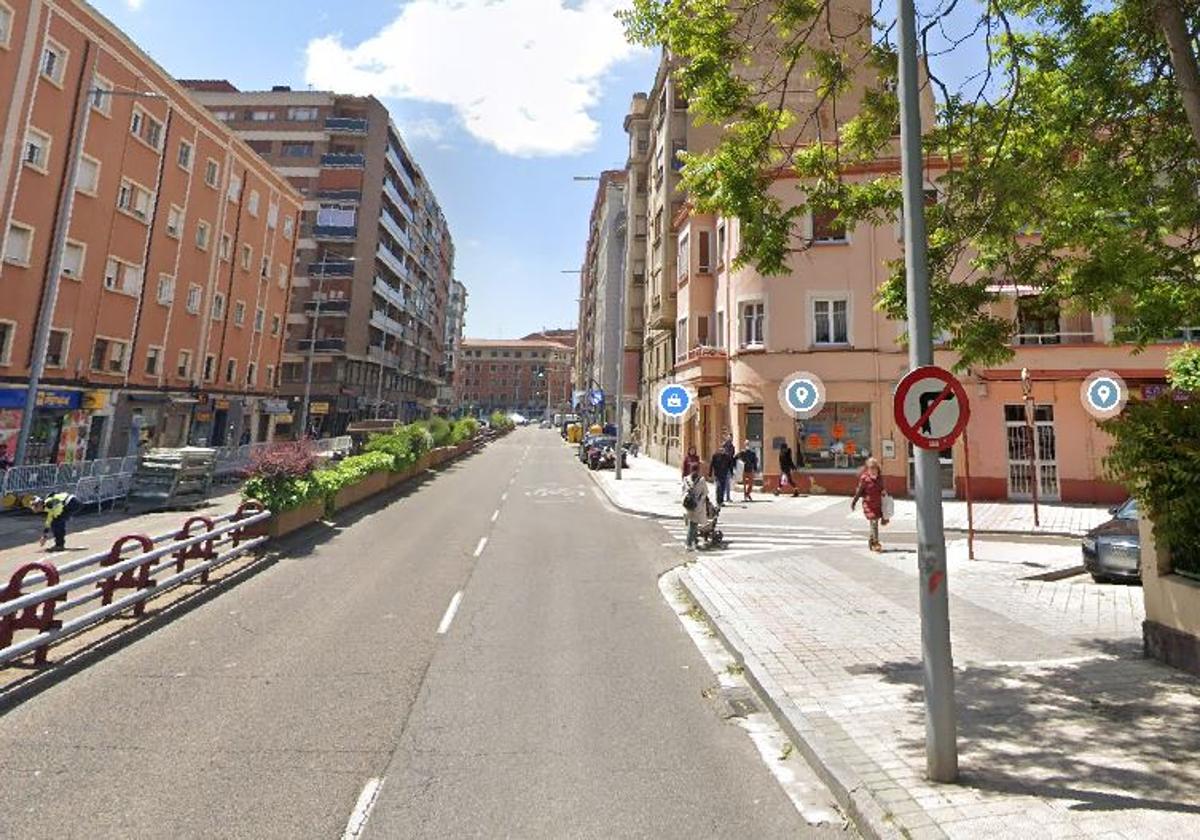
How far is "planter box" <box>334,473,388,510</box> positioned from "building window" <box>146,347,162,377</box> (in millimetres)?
14590

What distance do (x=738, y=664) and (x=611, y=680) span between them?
1.52 metres

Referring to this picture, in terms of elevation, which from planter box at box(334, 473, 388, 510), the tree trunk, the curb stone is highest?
the tree trunk

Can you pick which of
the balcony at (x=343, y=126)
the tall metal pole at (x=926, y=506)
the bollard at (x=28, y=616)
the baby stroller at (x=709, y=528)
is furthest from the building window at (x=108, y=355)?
the balcony at (x=343, y=126)

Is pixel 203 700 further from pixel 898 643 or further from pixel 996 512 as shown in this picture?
pixel 996 512

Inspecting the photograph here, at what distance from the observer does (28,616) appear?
682 cm

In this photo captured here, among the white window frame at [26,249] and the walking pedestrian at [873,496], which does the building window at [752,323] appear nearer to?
the walking pedestrian at [873,496]

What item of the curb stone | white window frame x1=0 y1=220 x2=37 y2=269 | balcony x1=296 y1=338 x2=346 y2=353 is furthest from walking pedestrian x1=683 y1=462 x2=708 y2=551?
balcony x1=296 y1=338 x2=346 y2=353

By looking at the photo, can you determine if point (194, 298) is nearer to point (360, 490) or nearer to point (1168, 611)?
point (360, 490)

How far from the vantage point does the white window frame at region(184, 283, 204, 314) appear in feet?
102

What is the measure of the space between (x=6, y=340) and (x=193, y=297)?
1116 cm

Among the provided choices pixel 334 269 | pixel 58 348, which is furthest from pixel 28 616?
pixel 334 269

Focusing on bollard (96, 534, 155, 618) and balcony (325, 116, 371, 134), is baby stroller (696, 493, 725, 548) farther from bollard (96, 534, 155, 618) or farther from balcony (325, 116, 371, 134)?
balcony (325, 116, 371, 134)

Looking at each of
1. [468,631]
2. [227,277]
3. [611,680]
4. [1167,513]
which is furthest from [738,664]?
[227,277]

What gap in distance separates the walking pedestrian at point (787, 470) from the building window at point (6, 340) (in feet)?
87.7
